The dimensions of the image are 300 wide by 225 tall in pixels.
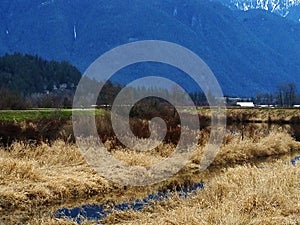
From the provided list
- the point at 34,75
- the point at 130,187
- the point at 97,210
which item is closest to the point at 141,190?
the point at 130,187

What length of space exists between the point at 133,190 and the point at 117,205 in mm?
2375

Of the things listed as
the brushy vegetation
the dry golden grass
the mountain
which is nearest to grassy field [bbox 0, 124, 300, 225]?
the dry golden grass

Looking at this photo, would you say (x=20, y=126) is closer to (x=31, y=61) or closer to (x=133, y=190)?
(x=133, y=190)

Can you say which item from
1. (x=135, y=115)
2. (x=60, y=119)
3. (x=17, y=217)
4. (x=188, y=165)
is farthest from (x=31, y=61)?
(x=17, y=217)

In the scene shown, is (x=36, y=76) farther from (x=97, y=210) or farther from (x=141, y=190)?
(x=97, y=210)

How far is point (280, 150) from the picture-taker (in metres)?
29.0

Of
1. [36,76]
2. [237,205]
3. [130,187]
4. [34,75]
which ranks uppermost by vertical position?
[34,75]

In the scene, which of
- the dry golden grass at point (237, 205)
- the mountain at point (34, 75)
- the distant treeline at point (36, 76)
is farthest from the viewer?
the mountain at point (34, 75)

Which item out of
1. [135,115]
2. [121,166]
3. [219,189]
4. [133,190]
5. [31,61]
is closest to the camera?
[219,189]

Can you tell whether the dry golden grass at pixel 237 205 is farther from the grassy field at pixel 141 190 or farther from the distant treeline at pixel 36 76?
the distant treeline at pixel 36 76

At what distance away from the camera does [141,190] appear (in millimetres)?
16734

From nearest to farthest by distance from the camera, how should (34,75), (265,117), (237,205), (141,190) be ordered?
(237,205), (141,190), (265,117), (34,75)

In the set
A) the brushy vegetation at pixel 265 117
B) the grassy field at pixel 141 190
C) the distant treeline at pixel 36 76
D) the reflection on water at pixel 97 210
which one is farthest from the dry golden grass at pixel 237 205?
the distant treeline at pixel 36 76

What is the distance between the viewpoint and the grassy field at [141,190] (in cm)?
1084
